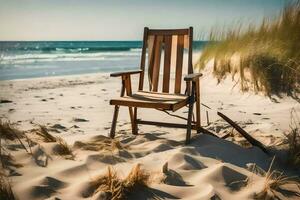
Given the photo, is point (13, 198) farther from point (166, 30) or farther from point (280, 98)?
point (280, 98)

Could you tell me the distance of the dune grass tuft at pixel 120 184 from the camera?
222cm

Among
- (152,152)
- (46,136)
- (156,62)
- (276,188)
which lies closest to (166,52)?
(156,62)

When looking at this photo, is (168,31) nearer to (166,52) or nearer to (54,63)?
(166,52)

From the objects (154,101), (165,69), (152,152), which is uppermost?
(165,69)

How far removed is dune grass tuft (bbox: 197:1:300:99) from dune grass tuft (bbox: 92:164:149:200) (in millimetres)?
3180

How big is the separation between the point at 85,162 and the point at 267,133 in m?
1.99

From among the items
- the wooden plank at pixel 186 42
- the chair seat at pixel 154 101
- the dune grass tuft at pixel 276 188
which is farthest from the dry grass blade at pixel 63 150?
the wooden plank at pixel 186 42

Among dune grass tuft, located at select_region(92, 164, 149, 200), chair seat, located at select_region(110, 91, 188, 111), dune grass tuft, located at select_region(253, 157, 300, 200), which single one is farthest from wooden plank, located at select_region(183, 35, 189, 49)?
dune grass tuft, located at select_region(92, 164, 149, 200)

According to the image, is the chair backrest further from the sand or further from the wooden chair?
the sand

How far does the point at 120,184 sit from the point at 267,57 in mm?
4211

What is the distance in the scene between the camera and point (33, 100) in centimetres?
600

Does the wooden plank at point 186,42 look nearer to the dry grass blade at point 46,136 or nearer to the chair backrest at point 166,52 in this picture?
the chair backrest at point 166,52

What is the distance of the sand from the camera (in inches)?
93.3

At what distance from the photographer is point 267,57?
19.0 feet
